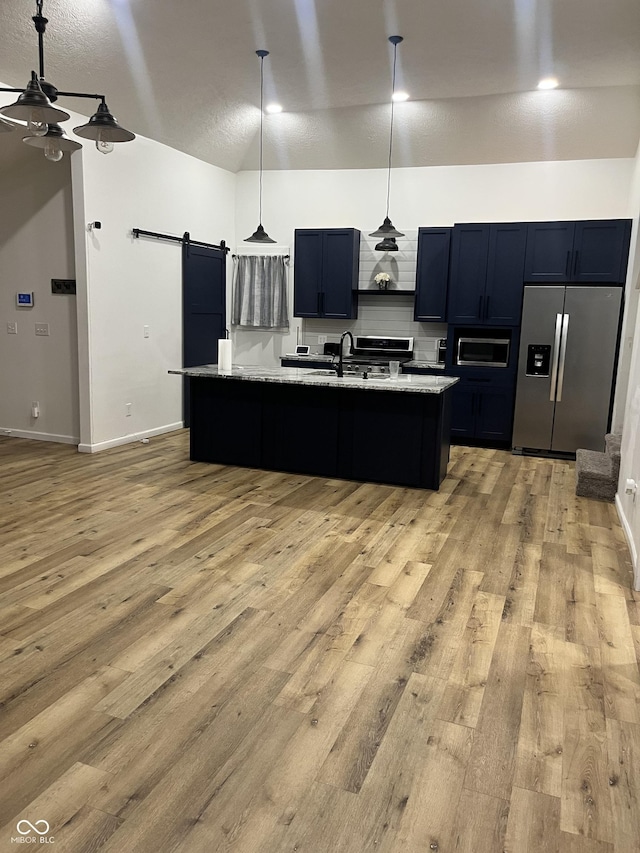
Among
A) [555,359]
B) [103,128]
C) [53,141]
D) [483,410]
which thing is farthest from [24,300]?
[555,359]

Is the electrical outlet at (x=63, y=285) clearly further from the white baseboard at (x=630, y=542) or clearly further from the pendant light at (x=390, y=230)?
the white baseboard at (x=630, y=542)

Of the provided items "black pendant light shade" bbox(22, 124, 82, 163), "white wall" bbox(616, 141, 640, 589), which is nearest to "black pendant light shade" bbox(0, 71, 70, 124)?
"black pendant light shade" bbox(22, 124, 82, 163)

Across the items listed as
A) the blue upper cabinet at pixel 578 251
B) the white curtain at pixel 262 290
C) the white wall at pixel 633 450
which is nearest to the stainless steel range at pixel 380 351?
the white curtain at pixel 262 290

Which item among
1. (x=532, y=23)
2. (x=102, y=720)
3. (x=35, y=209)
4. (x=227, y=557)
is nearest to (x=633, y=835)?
(x=102, y=720)

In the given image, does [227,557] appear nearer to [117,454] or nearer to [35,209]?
[117,454]

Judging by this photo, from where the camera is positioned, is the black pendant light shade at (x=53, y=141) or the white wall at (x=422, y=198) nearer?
A: the black pendant light shade at (x=53, y=141)

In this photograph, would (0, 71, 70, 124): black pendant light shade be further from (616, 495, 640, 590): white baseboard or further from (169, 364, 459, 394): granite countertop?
(616, 495, 640, 590): white baseboard

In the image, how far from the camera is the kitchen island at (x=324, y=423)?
4883 millimetres

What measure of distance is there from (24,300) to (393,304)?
394 centimetres

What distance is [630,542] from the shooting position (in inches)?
148

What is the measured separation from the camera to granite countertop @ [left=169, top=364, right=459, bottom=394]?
15.2 feet

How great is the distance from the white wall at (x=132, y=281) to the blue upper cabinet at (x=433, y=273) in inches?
99.3

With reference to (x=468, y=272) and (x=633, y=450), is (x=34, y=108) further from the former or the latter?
(x=468, y=272)

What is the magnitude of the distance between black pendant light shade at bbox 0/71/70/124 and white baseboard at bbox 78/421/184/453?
11.4 feet
